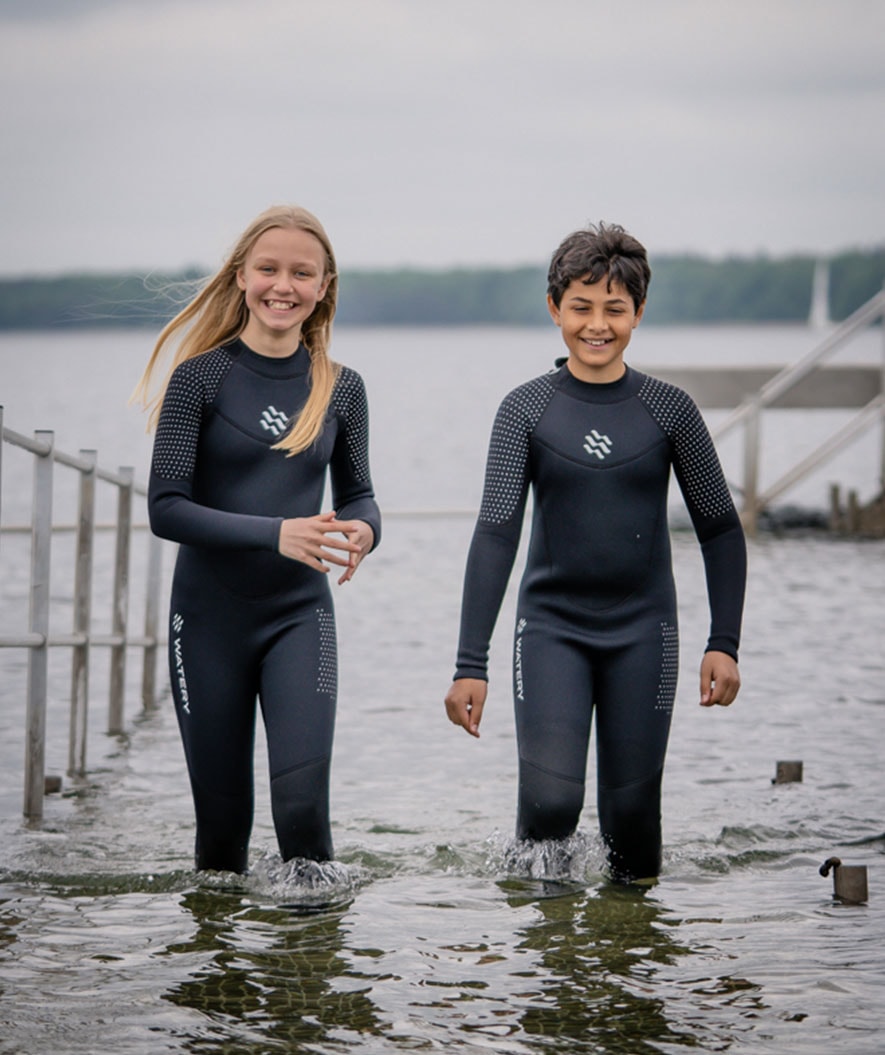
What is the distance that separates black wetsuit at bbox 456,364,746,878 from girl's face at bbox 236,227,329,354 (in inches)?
27.1

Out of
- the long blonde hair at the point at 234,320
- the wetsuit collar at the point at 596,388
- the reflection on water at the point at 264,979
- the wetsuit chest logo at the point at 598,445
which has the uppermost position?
the long blonde hair at the point at 234,320

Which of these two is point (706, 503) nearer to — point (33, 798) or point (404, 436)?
point (33, 798)

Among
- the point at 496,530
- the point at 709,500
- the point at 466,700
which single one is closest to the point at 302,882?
the point at 466,700

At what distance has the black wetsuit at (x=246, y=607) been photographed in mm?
5129

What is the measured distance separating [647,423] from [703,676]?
2.54ft

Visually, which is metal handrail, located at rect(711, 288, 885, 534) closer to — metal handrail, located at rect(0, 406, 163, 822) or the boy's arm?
metal handrail, located at rect(0, 406, 163, 822)

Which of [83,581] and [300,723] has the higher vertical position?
[83,581]

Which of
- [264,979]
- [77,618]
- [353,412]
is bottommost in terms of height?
[264,979]

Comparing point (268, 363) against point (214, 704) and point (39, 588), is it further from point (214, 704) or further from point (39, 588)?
point (39, 588)

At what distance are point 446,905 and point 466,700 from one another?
3.18 feet

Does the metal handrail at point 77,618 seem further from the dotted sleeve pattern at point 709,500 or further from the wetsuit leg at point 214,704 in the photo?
the dotted sleeve pattern at point 709,500

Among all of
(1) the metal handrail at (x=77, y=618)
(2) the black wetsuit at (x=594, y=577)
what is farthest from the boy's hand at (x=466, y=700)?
(1) the metal handrail at (x=77, y=618)

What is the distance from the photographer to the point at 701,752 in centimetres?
896

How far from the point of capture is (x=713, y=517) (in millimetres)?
5395
